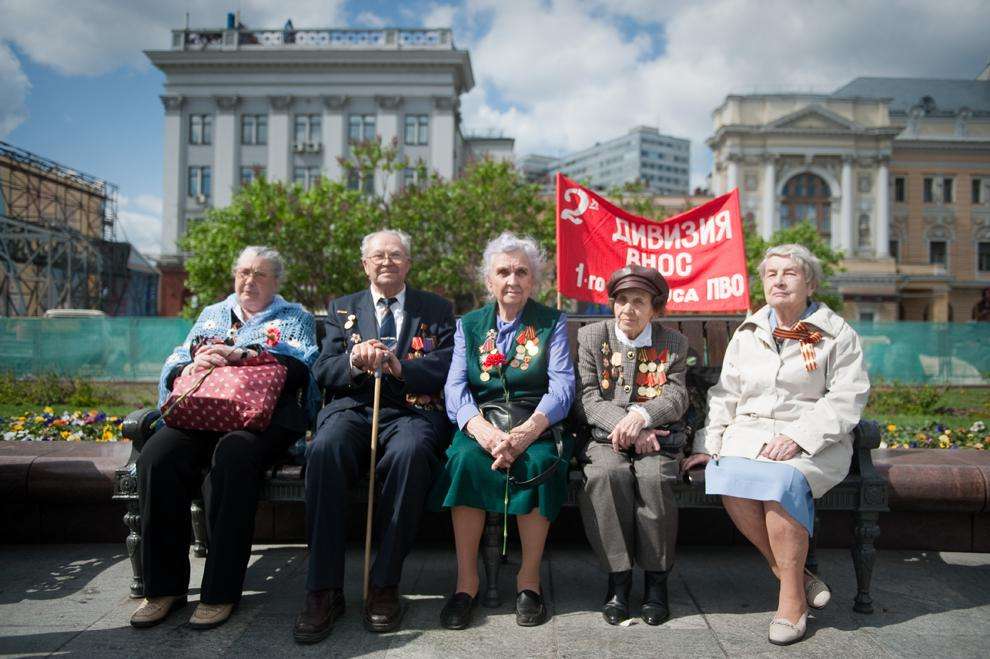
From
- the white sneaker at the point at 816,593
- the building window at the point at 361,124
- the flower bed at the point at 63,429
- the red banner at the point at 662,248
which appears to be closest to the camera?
the white sneaker at the point at 816,593

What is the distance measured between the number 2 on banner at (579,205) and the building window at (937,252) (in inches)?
2346

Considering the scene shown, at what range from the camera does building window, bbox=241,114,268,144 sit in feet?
147

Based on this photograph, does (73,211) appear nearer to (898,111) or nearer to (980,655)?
(980,655)

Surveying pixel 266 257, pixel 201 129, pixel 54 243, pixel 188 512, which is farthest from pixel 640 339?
pixel 201 129

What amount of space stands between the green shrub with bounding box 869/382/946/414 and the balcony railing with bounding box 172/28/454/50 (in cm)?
3805

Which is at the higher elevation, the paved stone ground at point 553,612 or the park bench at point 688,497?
the park bench at point 688,497

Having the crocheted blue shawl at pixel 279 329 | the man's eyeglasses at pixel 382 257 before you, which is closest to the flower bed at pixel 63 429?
the crocheted blue shawl at pixel 279 329

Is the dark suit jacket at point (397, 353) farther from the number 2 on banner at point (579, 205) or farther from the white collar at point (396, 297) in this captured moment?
the number 2 on banner at point (579, 205)

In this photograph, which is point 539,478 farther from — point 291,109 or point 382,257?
point 291,109

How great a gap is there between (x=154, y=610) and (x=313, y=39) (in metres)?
48.7

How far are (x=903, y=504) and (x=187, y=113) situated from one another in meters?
48.9

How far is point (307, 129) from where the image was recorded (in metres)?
44.8

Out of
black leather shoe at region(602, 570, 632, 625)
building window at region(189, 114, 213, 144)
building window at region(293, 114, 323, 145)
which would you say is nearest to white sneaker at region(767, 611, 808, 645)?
black leather shoe at region(602, 570, 632, 625)

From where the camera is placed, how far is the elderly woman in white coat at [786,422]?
307 centimetres
